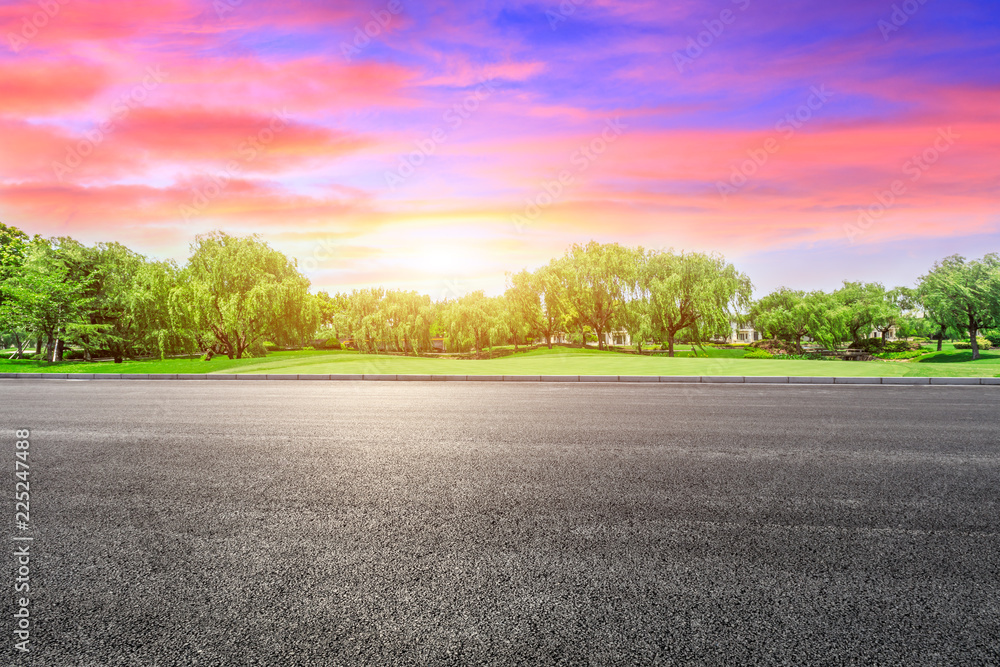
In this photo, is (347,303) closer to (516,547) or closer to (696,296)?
(696,296)

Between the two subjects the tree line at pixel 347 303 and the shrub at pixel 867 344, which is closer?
the tree line at pixel 347 303

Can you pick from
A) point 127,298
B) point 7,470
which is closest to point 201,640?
point 7,470

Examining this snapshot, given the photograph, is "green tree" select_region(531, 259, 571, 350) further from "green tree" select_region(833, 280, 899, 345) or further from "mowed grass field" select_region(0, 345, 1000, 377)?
"green tree" select_region(833, 280, 899, 345)

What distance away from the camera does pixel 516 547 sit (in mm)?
3424

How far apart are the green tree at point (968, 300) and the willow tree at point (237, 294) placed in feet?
125

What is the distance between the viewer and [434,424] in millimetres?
8594

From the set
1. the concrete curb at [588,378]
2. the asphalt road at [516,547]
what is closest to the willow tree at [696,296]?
the concrete curb at [588,378]

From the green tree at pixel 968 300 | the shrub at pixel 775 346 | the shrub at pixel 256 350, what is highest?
the green tree at pixel 968 300

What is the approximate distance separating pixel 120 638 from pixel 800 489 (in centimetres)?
496

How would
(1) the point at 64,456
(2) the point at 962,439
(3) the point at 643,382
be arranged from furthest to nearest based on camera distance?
(3) the point at 643,382
(2) the point at 962,439
(1) the point at 64,456

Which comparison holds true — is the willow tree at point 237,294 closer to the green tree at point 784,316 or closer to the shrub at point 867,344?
the green tree at point 784,316

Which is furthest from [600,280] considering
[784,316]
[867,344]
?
[867,344]

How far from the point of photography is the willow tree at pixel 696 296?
31.9 metres

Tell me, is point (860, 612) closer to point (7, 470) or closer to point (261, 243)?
point (7, 470)
